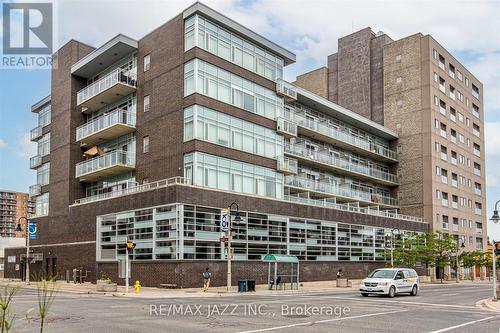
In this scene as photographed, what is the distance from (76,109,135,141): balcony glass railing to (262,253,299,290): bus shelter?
17940 millimetres

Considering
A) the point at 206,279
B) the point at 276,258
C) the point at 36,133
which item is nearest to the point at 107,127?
the point at 36,133

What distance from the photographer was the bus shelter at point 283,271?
36562 mm

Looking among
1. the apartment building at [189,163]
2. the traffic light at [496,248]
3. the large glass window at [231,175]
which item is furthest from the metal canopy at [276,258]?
the traffic light at [496,248]

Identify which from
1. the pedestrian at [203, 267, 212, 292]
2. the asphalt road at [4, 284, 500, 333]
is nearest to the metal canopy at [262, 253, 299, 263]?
the pedestrian at [203, 267, 212, 292]

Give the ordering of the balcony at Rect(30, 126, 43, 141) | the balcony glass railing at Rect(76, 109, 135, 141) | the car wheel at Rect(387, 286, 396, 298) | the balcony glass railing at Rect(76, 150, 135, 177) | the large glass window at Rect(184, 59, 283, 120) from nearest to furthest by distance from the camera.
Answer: the car wheel at Rect(387, 286, 396, 298)
the large glass window at Rect(184, 59, 283, 120)
the balcony glass railing at Rect(76, 150, 135, 177)
the balcony glass railing at Rect(76, 109, 135, 141)
the balcony at Rect(30, 126, 43, 141)

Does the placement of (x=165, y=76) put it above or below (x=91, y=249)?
above

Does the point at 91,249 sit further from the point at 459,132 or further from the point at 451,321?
the point at 459,132

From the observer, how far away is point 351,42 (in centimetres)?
7888

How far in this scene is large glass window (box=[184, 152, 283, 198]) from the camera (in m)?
40.8

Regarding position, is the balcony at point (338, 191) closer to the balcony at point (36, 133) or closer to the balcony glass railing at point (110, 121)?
the balcony glass railing at point (110, 121)

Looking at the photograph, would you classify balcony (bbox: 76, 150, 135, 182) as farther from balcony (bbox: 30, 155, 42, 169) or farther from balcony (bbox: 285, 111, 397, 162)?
balcony (bbox: 285, 111, 397, 162)

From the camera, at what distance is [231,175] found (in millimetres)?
43250

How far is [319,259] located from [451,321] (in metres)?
32.9

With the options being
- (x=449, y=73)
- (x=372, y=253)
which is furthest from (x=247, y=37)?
(x=449, y=73)
